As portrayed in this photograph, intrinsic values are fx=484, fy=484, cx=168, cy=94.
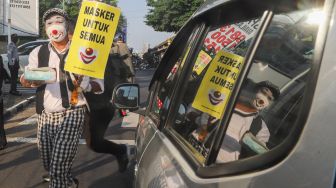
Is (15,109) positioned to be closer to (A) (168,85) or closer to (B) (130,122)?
(B) (130,122)

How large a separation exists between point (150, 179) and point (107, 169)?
Result: 3.54 meters

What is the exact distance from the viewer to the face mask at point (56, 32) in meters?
3.80

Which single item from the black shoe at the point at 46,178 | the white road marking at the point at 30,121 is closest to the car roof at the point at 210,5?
the black shoe at the point at 46,178

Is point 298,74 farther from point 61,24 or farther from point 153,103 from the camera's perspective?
point 61,24

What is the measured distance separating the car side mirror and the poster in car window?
101 centimetres

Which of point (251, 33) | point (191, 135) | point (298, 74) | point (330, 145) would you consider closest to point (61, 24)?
point (191, 135)

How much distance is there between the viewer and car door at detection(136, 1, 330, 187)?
1.31 meters

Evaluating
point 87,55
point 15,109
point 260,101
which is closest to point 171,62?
point 87,55

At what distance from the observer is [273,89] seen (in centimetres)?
161

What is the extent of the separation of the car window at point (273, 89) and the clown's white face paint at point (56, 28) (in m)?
2.45

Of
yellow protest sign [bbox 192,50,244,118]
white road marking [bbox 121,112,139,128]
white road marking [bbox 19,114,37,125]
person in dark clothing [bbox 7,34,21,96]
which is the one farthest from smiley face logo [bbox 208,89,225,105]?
person in dark clothing [bbox 7,34,21,96]

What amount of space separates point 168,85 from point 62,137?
129cm

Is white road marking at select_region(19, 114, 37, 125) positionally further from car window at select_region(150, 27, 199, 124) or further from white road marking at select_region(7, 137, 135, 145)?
car window at select_region(150, 27, 199, 124)

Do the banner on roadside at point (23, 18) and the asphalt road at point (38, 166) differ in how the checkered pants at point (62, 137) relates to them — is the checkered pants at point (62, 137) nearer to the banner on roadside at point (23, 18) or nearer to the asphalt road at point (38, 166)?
the asphalt road at point (38, 166)
